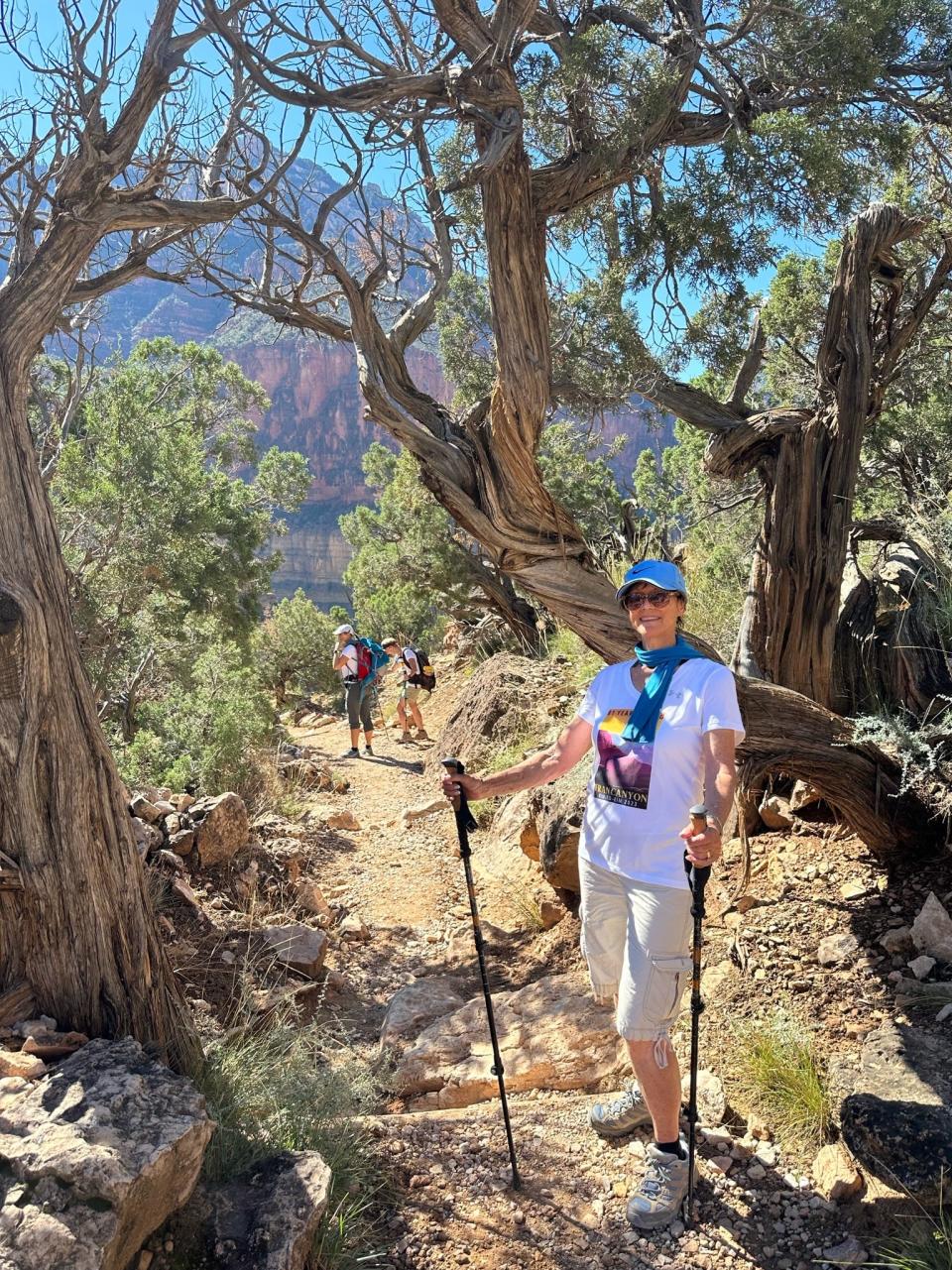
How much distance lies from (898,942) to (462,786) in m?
2.11

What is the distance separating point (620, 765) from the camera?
2.99 metres

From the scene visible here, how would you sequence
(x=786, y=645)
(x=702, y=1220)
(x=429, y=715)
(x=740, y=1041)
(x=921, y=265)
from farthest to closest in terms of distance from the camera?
(x=429, y=715) → (x=921, y=265) → (x=786, y=645) → (x=740, y=1041) → (x=702, y=1220)

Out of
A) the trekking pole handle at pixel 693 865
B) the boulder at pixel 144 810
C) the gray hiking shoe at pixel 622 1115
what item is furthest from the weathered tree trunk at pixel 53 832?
the boulder at pixel 144 810

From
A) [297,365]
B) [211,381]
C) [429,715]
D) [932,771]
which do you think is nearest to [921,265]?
[932,771]

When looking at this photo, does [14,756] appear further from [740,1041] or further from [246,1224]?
[740,1041]

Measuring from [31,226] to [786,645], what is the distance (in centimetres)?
419

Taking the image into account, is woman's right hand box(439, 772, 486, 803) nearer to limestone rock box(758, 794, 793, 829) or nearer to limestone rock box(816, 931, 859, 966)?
limestone rock box(816, 931, 859, 966)

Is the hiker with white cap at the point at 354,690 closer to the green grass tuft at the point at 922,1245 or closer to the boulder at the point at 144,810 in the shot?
the boulder at the point at 144,810

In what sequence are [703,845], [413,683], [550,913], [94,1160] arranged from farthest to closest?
[413,683] < [550,913] < [703,845] < [94,1160]

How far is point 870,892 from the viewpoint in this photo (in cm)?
445

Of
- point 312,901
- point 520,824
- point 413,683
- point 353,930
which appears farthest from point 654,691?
point 413,683

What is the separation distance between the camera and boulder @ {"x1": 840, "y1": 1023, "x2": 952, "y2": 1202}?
2.82 meters

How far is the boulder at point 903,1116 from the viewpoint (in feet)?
9.24

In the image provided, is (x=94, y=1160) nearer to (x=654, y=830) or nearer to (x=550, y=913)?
(x=654, y=830)
